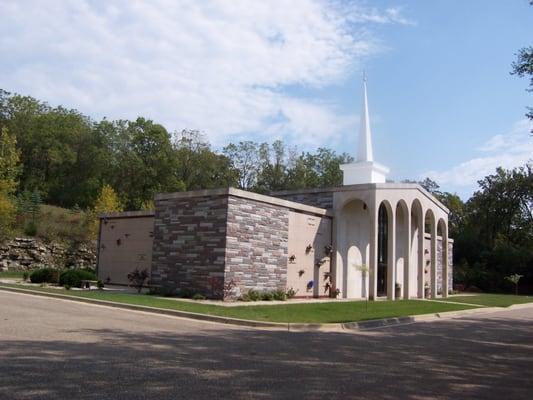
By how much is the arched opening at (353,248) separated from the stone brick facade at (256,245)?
5.01 meters

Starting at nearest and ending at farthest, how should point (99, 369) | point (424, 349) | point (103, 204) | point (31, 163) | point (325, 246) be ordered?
point (99, 369)
point (424, 349)
point (325, 246)
point (103, 204)
point (31, 163)

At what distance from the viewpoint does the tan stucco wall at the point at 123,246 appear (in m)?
29.0

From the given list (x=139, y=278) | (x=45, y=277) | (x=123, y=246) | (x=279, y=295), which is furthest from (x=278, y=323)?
(x=123, y=246)

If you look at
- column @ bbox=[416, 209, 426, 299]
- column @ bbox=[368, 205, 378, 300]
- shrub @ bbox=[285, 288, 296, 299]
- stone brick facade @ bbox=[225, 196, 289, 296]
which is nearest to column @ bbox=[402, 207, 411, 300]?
column @ bbox=[416, 209, 426, 299]

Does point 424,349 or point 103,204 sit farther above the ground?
point 103,204

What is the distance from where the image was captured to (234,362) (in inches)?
350

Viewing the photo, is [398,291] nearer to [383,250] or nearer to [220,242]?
[383,250]

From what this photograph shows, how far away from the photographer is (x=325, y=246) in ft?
94.3

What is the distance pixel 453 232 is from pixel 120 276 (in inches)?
1846

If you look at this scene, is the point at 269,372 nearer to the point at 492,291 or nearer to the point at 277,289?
the point at 277,289

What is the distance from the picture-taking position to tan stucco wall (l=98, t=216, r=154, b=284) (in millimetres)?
28953

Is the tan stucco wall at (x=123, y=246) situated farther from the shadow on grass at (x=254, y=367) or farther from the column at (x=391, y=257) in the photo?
the shadow on grass at (x=254, y=367)

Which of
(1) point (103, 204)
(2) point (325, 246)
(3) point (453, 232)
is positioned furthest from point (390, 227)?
(3) point (453, 232)

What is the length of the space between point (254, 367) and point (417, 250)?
29.4 meters
